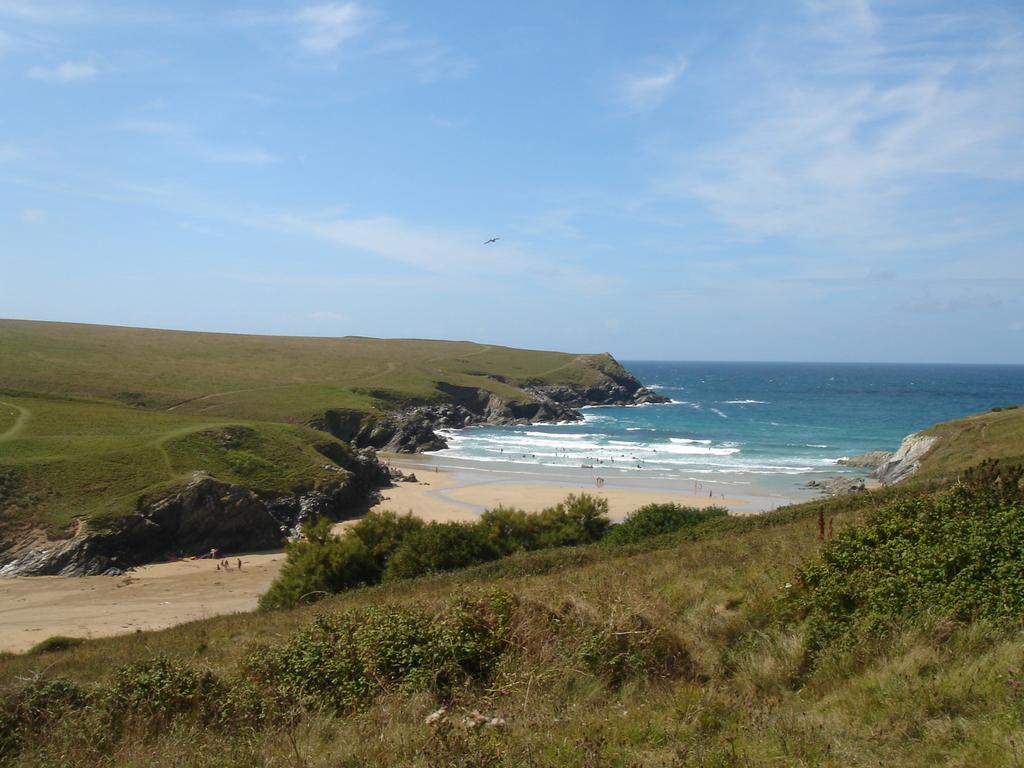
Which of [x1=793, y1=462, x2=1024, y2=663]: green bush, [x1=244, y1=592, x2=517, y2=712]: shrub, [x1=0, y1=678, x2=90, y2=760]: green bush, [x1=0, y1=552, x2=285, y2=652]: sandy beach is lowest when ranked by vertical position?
[x1=0, y1=552, x2=285, y2=652]: sandy beach

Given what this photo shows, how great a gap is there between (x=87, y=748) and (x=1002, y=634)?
905 cm

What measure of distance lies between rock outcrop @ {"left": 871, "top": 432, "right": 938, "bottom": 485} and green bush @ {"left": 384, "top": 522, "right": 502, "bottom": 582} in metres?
34.8

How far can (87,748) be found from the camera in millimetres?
6473

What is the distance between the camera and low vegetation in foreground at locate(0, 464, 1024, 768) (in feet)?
17.4

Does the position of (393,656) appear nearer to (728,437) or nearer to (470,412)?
(728,437)

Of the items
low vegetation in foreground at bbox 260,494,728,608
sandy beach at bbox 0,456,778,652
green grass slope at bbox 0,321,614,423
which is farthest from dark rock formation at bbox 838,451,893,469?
green grass slope at bbox 0,321,614,423

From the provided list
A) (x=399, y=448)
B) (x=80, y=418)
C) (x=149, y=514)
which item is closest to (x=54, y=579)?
(x=149, y=514)

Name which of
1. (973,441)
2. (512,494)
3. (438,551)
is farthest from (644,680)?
(512,494)

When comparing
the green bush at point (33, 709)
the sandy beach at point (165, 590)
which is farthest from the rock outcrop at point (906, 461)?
the green bush at point (33, 709)

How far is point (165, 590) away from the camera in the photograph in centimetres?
3172

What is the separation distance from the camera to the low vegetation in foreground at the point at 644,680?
5297 mm

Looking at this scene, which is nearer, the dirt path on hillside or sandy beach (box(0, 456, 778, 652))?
sandy beach (box(0, 456, 778, 652))

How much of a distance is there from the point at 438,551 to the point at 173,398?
69849mm

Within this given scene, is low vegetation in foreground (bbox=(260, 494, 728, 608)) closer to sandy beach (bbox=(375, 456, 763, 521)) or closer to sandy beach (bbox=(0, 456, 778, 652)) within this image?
sandy beach (bbox=(0, 456, 778, 652))
